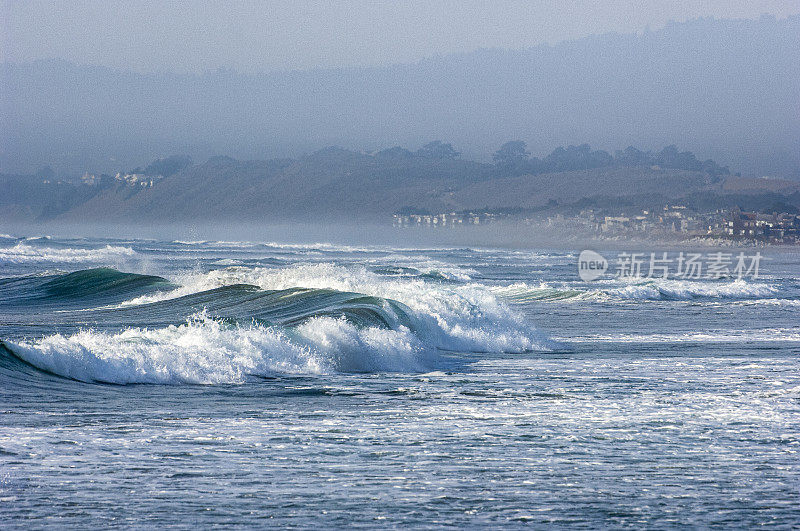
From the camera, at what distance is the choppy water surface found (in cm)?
781

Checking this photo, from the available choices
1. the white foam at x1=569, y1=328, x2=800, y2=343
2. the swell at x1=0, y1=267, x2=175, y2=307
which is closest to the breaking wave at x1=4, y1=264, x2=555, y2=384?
the swell at x1=0, y1=267, x2=175, y2=307

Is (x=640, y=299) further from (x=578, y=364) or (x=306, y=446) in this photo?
(x=306, y=446)

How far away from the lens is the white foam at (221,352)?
45.6ft

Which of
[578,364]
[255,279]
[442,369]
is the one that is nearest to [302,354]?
[442,369]

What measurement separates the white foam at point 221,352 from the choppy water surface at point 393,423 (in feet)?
0.16

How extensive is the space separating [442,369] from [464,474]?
8393 millimetres

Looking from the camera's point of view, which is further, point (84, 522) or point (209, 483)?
point (209, 483)

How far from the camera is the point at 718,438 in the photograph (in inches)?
420

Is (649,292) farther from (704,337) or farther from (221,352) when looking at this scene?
(221,352)

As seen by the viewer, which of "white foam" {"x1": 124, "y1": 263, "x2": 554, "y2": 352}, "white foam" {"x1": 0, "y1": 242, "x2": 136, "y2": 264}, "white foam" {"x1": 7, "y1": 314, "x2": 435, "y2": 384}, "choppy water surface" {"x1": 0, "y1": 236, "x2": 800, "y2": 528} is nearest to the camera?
"choppy water surface" {"x1": 0, "y1": 236, "x2": 800, "y2": 528}

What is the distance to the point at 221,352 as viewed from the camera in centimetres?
1520

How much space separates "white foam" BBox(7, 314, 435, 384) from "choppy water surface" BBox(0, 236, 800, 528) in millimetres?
48

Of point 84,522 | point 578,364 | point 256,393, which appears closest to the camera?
point 84,522

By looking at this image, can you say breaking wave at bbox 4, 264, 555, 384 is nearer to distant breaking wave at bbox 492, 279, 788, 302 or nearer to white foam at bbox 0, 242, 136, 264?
distant breaking wave at bbox 492, 279, 788, 302
